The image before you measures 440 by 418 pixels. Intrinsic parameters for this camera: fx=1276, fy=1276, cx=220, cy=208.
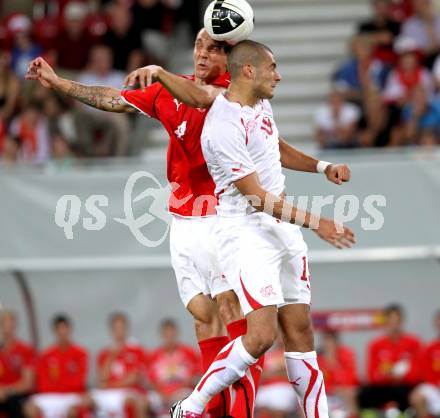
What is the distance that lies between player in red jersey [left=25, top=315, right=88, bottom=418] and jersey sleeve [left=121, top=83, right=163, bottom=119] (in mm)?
6723

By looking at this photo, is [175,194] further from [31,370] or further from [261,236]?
[31,370]

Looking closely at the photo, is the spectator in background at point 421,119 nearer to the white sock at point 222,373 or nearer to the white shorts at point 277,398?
the white shorts at point 277,398

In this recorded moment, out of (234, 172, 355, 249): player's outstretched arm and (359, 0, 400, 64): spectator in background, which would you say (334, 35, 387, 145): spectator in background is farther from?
(234, 172, 355, 249): player's outstretched arm

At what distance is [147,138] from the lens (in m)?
16.8

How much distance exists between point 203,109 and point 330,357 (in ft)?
21.0

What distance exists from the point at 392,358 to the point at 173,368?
8.03 feet

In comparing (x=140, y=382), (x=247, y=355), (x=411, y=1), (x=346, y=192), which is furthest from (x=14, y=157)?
(x=247, y=355)

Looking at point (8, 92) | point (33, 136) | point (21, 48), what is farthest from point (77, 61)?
point (33, 136)

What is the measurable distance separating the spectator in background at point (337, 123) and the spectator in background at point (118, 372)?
11.0 ft

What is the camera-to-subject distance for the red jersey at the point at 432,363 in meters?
14.0

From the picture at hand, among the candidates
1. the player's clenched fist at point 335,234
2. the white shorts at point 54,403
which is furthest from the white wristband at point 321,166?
the white shorts at point 54,403

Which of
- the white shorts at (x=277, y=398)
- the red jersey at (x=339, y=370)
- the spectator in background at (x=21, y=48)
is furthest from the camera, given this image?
the spectator in background at (x=21, y=48)

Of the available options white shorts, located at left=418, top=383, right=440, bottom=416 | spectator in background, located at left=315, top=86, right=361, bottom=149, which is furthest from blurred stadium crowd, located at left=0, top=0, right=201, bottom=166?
white shorts, located at left=418, top=383, right=440, bottom=416

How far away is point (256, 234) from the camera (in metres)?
8.12
